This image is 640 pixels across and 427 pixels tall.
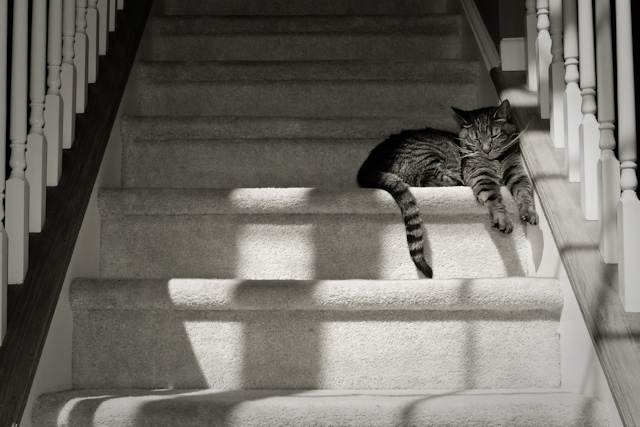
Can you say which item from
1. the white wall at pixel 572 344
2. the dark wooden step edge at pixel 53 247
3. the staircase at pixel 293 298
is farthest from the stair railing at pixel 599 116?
the dark wooden step edge at pixel 53 247

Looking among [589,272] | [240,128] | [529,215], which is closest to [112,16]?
[240,128]

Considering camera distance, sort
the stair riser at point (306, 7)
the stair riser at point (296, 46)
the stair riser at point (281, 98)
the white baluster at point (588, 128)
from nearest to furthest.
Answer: the white baluster at point (588, 128) → the stair riser at point (281, 98) → the stair riser at point (296, 46) → the stair riser at point (306, 7)

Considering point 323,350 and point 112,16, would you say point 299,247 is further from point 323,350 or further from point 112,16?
A: point 112,16

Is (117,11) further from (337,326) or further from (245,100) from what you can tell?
(337,326)

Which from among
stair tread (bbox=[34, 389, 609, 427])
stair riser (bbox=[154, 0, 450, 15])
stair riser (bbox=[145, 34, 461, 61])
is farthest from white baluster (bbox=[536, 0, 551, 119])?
stair riser (bbox=[154, 0, 450, 15])

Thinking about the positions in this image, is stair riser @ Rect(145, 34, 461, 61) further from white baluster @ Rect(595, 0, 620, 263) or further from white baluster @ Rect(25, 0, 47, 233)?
white baluster @ Rect(595, 0, 620, 263)

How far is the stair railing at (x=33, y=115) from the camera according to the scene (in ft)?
4.70

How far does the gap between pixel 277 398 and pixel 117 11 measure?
1665 millimetres

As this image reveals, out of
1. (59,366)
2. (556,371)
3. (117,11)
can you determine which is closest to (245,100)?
(117,11)

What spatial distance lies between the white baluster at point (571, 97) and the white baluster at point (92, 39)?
4.22ft

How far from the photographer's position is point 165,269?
6.05ft

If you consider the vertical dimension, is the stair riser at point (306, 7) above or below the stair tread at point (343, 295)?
above

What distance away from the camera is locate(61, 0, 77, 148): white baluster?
1797 millimetres

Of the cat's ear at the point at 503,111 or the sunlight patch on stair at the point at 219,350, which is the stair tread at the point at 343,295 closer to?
the sunlight patch on stair at the point at 219,350
